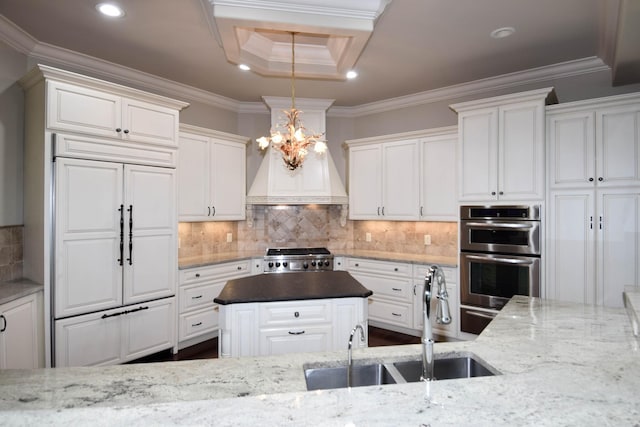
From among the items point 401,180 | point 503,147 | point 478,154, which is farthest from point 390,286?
point 503,147

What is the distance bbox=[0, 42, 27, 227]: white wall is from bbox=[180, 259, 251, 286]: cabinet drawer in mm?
1502

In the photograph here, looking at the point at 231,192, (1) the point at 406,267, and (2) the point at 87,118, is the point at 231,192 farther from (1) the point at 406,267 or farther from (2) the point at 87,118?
(1) the point at 406,267

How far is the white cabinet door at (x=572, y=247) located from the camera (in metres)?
3.20

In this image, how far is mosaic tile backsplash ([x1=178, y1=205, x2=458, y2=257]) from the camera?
4633mm

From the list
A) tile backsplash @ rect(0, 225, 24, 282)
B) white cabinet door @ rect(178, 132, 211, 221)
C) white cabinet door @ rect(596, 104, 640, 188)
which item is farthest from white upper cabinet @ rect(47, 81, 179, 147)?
white cabinet door @ rect(596, 104, 640, 188)

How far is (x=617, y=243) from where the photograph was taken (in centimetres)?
309

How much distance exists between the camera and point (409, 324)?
14.0 ft

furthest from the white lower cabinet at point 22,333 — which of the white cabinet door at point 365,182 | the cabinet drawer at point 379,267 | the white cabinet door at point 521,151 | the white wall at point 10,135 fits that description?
the white cabinet door at point 521,151

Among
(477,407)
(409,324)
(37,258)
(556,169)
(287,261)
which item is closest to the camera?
(477,407)

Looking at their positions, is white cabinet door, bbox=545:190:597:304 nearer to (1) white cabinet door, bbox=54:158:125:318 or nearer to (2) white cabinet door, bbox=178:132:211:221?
(2) white cabinet door, bbox=178:132:211:221

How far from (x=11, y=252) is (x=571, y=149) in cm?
492

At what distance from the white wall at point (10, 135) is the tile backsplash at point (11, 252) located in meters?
0.07

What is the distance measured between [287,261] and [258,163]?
1.52 m

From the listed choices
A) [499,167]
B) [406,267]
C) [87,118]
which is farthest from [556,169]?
[87,118]
